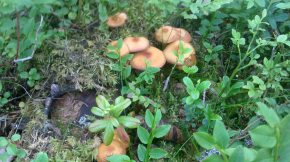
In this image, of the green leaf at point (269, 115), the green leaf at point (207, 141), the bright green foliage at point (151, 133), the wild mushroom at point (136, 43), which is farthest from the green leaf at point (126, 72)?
the green leaf at point (269, 115)

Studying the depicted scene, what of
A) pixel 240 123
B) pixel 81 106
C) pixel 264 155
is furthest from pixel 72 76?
pixel 264 155

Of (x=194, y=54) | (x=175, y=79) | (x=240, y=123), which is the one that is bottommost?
(x=240, y=123)

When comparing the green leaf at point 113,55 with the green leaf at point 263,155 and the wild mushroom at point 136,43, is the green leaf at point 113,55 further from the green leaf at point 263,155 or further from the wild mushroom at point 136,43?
the green leaf at point 263,155

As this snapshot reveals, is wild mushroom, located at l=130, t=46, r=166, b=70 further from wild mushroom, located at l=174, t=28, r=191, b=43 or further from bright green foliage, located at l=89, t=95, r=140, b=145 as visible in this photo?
bright green foliage, located at l=89, t=95, r=140, b=145

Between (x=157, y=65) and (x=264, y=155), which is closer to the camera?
(x=264, y=155)

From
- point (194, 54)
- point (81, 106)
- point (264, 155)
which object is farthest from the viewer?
point (194, 54)

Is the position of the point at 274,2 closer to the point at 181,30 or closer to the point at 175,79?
the point at 181,30

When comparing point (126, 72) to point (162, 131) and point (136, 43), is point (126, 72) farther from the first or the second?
point (162, 131)

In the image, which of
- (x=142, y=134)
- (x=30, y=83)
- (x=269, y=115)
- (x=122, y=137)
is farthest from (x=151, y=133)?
(x=30, y=83)
